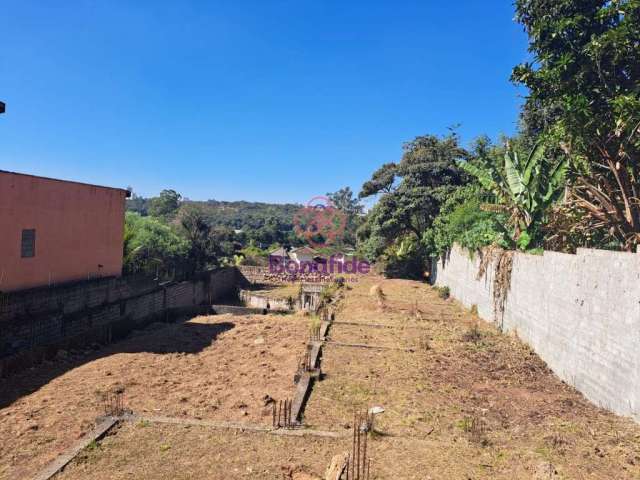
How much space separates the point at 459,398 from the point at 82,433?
5112 mm

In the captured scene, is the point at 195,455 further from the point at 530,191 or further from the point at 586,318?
the point at 530,191

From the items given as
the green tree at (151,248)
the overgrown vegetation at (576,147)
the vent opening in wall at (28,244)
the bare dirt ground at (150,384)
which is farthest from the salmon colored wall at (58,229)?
the overgrown vegetation at (576,147)

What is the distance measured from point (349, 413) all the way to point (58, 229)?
31.7 ft

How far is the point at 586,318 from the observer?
629 cm

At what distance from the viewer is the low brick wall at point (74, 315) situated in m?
8.26

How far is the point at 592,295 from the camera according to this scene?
6.16 metres

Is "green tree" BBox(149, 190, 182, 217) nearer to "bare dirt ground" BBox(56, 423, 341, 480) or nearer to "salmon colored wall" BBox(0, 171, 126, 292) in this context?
"salmon colored wall" BBox(0, 171, 126, 292)

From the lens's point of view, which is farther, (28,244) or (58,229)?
(58,229)

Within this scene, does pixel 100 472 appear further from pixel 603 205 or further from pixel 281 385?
pixel 603 205

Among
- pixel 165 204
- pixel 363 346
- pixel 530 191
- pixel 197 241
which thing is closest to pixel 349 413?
pixel 363 346

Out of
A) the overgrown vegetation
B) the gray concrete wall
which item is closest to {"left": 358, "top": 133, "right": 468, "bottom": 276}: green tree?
the overgrown vegetation

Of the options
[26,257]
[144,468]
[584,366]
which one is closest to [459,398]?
[584,366]

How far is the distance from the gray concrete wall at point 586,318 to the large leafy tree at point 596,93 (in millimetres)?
2410

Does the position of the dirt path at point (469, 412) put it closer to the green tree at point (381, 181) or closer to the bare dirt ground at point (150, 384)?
the bare dirt ground at point (150, 384)
